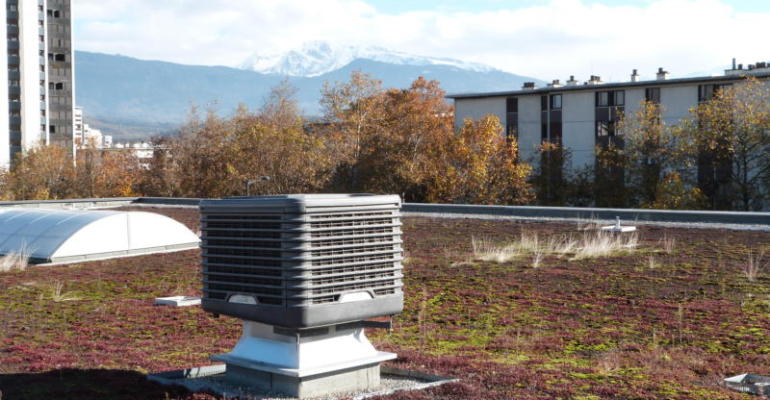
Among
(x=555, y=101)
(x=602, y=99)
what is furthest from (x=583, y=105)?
(x=555, y=101)

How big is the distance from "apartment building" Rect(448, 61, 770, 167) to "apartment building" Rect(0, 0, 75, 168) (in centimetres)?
6925

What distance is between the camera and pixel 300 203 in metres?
8.22

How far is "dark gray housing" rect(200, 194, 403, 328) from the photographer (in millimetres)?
8242

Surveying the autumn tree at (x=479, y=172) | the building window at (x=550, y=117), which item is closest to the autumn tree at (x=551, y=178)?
the autumn tree at (x=479, y=172)

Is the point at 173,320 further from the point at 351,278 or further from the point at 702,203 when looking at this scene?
the point at 702,203

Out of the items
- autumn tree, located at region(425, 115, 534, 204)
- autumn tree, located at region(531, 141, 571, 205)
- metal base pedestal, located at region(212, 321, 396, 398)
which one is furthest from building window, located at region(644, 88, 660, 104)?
metal base pedestal, located at region(212, 321, 396, 398)

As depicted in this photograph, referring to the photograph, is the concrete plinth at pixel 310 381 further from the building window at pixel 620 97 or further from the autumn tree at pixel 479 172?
the building window at pixel 620 97

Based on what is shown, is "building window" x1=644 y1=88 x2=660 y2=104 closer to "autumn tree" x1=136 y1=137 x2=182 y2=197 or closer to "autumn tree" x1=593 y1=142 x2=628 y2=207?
"autumn tree" x1=593 y1=142 x2=628 y2=207

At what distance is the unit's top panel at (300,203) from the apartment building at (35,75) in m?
121

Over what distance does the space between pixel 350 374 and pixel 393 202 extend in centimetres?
181

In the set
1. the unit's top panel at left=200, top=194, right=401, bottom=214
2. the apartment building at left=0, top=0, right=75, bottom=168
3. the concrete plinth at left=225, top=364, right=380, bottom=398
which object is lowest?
the concrete plinth at left=225, top=364, right=380, bottom=398

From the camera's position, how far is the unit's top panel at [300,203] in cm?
826

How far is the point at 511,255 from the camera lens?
23016 millimetres

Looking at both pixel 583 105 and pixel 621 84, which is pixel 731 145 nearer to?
pixel 621 84
